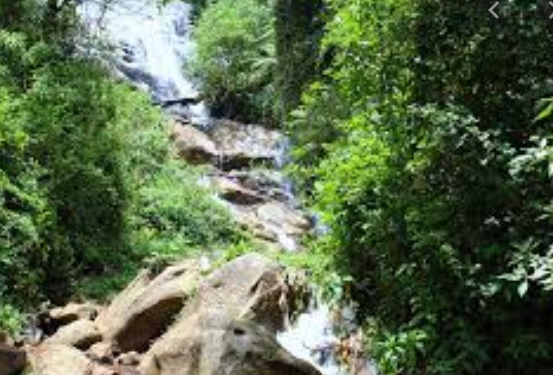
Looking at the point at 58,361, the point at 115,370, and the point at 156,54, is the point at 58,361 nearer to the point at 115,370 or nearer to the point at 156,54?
the point at 115,370

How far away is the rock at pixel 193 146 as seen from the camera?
18.5 meters

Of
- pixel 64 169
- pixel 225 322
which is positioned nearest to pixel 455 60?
pixel 225 322

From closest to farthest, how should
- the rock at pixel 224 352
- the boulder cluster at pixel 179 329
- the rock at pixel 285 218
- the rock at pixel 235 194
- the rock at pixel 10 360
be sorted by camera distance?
the rock at pixel 224 352 → the boulder cluster at pixel 179 329 → the rock at pixel 10 360 → the rock at pixel 285 218 → the rock at pixel 235 194

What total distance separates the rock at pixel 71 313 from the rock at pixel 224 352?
200 cm

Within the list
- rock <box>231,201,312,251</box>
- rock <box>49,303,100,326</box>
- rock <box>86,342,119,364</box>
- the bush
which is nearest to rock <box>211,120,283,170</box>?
rock <box>231,201,312,251</box>

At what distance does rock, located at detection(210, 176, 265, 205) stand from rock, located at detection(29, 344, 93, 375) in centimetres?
788

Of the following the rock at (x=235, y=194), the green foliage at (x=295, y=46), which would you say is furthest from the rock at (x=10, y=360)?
the green foliage at (x=295, y=46)

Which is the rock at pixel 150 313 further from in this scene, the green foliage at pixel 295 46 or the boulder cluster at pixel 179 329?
the green foliage at pixel 295 46

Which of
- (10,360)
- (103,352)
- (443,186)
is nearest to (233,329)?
(103,352)

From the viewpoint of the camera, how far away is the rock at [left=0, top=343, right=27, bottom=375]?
26.4ft

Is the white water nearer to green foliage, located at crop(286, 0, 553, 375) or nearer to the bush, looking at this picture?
green foliage, located at crop(286, 0, 553, 375)

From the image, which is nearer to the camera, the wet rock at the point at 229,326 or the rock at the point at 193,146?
the wet rock at the point at 229,326

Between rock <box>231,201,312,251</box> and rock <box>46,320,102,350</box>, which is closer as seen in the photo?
rock <box>46,320,102,350</box>

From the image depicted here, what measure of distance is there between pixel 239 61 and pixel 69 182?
36.8 ft
